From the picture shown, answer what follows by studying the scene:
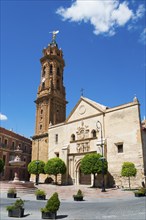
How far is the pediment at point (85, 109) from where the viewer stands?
3659 cm

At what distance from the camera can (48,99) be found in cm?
4812

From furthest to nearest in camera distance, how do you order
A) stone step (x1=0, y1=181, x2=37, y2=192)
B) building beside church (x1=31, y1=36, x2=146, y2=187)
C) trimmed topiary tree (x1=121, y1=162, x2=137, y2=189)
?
building beside church (x1=31, y1=36, x2=146, y2=187)
trimmed topiary tree (x1=121, y1=162, x2=137, y2=189)
stone step (x1=0, y1=181, x2=37, y2=192)

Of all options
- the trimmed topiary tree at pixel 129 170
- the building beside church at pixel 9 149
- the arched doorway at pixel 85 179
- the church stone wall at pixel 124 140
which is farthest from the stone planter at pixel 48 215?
the building beside church at pixel 9 149

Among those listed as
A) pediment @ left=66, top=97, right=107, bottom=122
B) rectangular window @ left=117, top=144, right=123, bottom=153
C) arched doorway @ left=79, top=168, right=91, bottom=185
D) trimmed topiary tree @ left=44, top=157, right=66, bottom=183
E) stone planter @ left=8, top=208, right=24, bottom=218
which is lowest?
arched doorway @ left=79, top=168, right=91, bottom=185

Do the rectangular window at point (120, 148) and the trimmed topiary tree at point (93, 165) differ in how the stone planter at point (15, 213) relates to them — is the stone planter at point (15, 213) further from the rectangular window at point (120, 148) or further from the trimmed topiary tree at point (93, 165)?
the rectangular window at point (120, 148)

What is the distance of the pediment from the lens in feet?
120

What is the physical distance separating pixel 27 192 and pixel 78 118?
1812 centimetres

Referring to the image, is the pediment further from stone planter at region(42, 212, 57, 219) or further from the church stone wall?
stone planter at region(42, 212, 57, 219)

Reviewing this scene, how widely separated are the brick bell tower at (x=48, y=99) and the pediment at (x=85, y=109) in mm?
7425

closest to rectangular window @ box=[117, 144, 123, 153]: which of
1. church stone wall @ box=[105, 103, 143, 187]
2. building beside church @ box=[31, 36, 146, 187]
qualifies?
building beside church @ box=[31, 36, 146, 187]

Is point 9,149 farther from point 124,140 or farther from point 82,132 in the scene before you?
point 124,140

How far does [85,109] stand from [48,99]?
39.8ft

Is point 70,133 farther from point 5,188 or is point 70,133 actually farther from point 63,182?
point 5,188

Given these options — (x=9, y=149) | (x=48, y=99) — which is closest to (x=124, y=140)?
(x=48, y=99)
